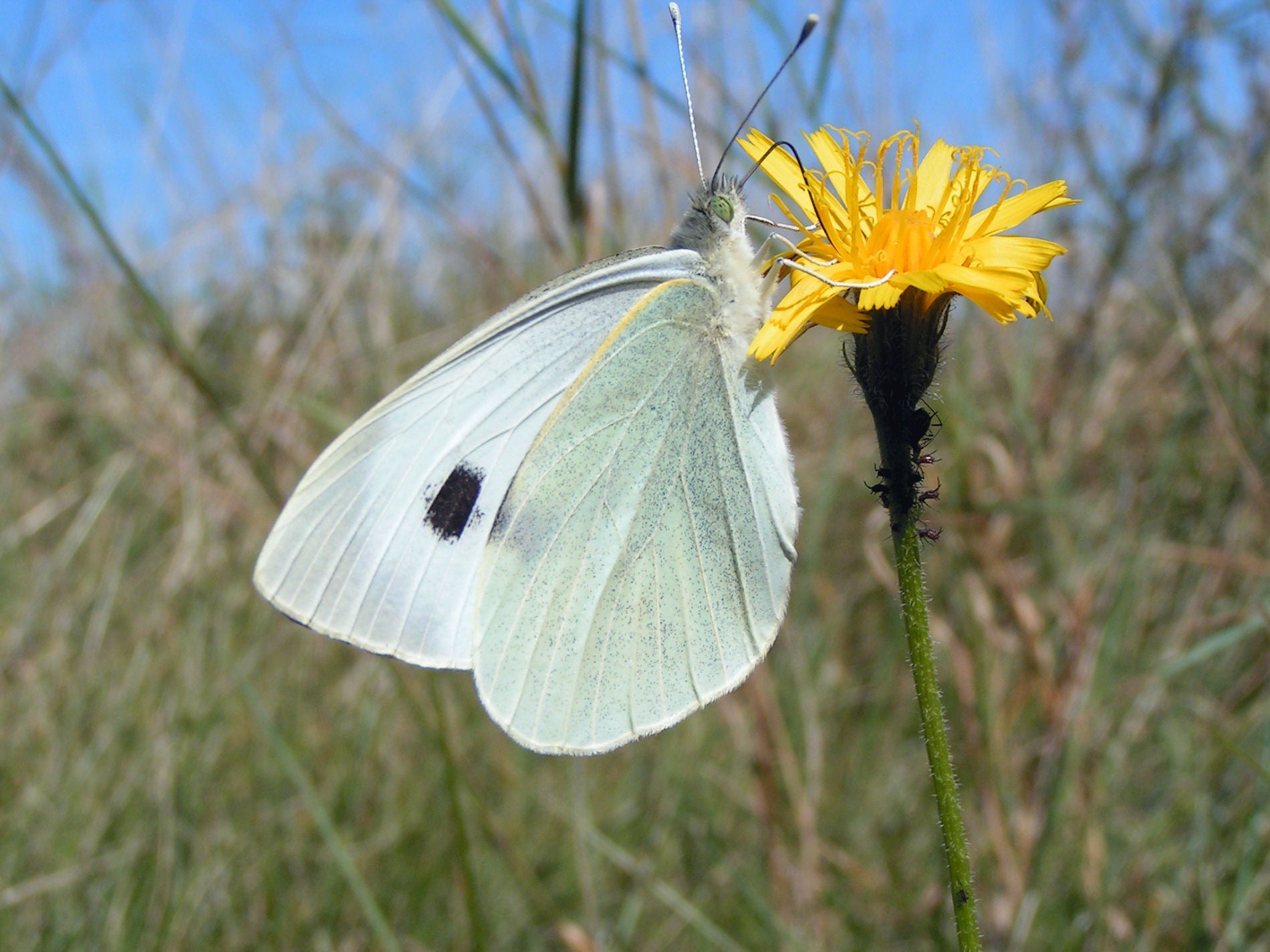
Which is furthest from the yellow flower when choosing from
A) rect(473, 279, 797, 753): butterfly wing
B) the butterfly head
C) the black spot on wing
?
the black spot on wing

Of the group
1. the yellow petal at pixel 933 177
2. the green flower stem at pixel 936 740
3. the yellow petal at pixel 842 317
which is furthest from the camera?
the yellow petal at pixel 933 177

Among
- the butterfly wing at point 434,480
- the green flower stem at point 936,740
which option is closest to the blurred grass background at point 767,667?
the butterfly wing at point 434,480

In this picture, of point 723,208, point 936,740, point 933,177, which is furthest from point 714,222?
point 936,740

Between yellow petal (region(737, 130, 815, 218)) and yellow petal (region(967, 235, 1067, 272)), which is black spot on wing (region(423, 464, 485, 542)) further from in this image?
yellow petal (region(967, 235, 1067, 272))

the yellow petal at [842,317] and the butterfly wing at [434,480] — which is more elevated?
the butterfly wing at [434,480]

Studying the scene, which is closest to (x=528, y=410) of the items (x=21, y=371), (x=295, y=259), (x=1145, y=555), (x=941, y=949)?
(x=941, y=949)

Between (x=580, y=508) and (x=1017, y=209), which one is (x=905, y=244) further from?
(x=580, y=508)

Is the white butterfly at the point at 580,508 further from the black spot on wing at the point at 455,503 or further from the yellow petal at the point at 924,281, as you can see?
the yellow petal at the point at 924,281
